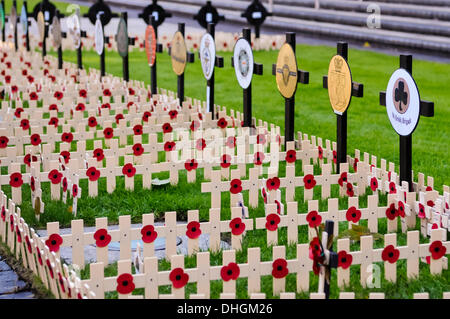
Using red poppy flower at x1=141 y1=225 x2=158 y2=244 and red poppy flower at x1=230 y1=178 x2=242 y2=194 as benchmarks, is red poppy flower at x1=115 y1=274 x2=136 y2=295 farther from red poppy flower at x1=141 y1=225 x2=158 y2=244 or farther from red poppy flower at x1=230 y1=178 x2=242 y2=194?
red poppy flower at x1=230 y1=178 x2=242 y2=194

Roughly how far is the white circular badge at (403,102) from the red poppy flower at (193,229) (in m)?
2.45

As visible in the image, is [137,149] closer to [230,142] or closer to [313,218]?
[230,142]

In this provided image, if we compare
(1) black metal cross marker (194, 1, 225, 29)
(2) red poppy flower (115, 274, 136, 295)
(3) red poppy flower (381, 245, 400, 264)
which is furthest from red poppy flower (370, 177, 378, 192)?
(1) black metal cross marker (194, 1, 225, 29)

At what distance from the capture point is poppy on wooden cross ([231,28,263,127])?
36.8 feet

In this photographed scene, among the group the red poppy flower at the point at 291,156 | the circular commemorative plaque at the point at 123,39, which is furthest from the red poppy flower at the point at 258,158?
the circular commemorative plaque at the point at 123,39

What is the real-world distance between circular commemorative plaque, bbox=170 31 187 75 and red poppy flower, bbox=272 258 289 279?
7.34 meters

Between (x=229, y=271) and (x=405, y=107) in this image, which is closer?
(x=229, y=271)

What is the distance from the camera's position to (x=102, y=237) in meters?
6.55

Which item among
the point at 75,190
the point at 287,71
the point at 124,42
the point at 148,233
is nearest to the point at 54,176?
Result: the point at 75,190

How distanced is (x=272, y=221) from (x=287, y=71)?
3.76 meters

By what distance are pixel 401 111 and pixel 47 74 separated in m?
9.51

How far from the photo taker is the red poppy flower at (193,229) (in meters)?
6.72
